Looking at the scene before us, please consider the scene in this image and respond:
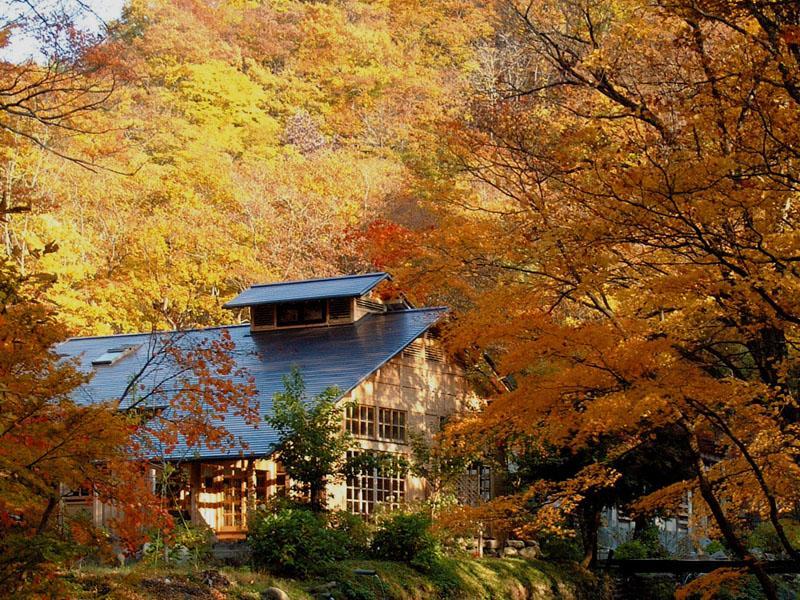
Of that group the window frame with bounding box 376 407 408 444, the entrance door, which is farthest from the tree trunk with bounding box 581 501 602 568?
the entrance door

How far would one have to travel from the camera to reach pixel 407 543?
18281mm

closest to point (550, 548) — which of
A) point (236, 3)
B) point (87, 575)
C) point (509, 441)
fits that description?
point (509, 441)

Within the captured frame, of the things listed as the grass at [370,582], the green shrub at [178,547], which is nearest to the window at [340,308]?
the grass at [370,582]

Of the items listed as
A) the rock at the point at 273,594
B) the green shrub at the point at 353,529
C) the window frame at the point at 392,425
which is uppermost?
the window frame at the point at 392,425

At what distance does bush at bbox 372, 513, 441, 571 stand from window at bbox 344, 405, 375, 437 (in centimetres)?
252

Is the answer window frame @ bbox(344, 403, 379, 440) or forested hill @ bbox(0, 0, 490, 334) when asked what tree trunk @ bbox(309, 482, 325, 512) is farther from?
forested hill @ bbox(0, 0, 490, 334)

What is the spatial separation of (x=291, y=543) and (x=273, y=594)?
6.43ft

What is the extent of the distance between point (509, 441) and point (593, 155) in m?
11.4

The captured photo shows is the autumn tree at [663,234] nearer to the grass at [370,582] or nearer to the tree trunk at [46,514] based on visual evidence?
the grass at [370,582]

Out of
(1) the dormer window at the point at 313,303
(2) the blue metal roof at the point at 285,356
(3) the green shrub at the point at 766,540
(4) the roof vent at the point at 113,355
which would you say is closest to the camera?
(2) the blue metal roof at the point at 285,356

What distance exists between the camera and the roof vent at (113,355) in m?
A: 23.2

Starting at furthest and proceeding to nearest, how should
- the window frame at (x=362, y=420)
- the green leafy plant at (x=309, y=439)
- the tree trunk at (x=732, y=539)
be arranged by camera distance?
1. the window frame at (x=362, y=420)
2. the green leafy plant at (x=309, y=439)
3. the tree trunk at (x=732, y=539)

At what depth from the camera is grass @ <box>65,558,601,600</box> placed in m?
12.7

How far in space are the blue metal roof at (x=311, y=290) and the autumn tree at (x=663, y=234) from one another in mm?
7196
